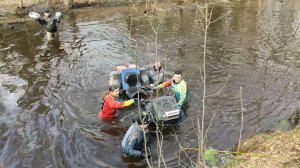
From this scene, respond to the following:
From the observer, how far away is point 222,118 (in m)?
8.80

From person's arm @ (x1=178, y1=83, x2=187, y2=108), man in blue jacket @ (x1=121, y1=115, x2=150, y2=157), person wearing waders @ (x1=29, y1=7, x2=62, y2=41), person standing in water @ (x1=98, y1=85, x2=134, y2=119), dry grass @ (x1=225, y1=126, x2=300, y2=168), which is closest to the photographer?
dry grass @ (x1=225, y1=126, x2=300, y2=168)

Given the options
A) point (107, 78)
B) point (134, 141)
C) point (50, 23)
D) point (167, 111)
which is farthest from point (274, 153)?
point (50, 23)

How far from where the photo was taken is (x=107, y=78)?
11.5m

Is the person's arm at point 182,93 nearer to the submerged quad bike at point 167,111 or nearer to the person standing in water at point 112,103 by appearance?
the submerged quad bike at point 167,111

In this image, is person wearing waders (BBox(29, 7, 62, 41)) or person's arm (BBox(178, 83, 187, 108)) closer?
person's arm (BBox(178, 83, 187, 108))

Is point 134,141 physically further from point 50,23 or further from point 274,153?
point 50,23

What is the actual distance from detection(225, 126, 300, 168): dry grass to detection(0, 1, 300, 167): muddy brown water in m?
0.61

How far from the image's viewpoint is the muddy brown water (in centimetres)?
774

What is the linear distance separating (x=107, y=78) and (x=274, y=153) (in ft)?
22.4

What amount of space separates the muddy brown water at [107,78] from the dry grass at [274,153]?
609 mm

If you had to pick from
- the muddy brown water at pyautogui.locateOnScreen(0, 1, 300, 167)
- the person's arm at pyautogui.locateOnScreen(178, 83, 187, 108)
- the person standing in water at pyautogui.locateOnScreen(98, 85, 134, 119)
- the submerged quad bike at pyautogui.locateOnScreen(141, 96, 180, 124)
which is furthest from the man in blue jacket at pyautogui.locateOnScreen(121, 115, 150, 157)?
the person's arm at pyautogui.locateOnScreen(178, 83, 187, 108)

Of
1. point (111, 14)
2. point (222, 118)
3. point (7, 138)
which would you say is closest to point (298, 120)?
point (222, 118)

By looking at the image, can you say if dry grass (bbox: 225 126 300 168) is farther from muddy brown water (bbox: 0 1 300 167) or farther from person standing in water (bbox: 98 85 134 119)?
person standing in water (bbox: 98 85 134 119)

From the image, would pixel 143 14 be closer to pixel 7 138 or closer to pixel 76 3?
pixel 76 3
